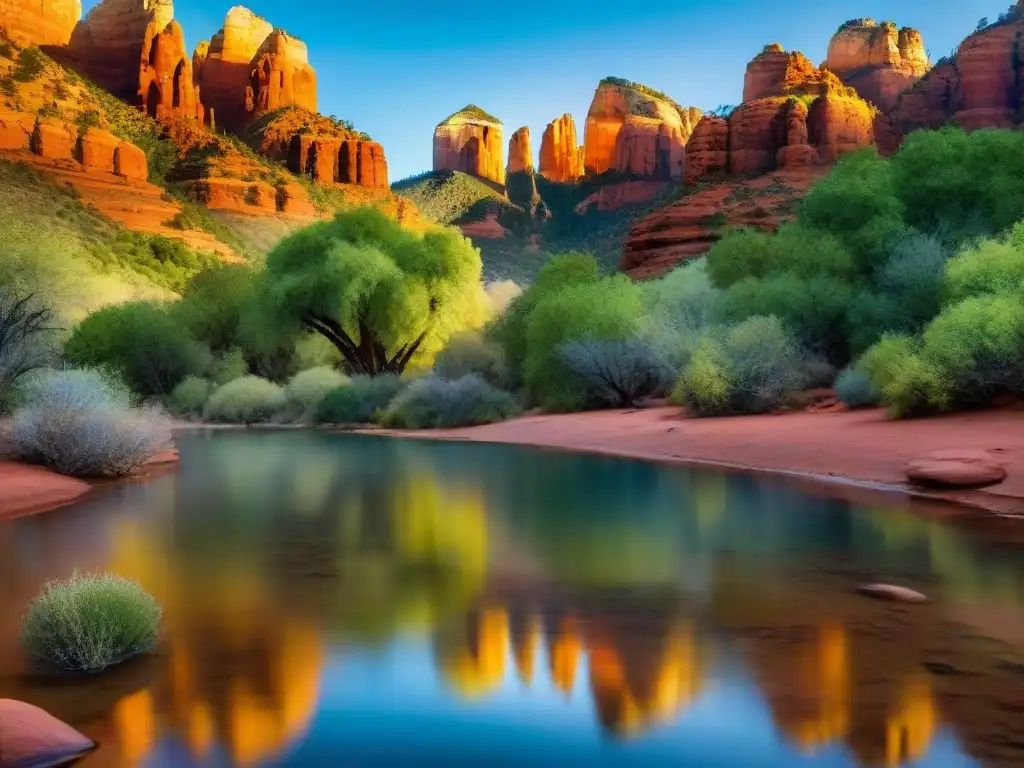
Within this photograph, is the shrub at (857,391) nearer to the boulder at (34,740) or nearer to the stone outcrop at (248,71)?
the boulder at (34,740)

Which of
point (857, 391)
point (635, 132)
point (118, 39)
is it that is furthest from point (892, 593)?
point (635, 132)

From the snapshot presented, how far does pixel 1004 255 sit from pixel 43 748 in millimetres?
18841

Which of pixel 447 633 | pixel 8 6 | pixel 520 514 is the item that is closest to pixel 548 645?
pixel 447 633

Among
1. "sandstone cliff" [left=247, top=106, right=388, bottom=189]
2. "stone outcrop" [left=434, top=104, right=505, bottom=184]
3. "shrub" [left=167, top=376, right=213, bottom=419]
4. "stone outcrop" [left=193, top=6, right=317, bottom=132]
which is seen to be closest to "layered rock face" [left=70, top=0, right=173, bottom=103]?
"stone outcrop" [left=193, top=6, right=317, bottom=132]

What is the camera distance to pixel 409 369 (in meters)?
40.8

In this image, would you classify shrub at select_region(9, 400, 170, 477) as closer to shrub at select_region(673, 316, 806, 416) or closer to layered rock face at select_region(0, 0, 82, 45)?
shrub at select_region(673, 316, 806, 416)

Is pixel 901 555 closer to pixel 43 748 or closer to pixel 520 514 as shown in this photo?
pixel 520 514

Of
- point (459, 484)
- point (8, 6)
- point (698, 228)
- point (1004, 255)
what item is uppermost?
point (8, 6)

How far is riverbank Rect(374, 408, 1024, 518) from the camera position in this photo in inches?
536

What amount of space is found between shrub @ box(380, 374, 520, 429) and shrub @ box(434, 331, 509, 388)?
10.1ft

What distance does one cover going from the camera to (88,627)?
19.7 ft

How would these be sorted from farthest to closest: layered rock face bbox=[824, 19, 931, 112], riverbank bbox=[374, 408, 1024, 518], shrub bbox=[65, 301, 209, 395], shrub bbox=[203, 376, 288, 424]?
1. layered rock face bbox=[824, 19, 931, 112]
2. shrub bbox=[65, 301, 209, 395]
3. shrub bbox=[203, 376, 288, 424]
4. riverbank bbox=[374, 408, 1024, 518]

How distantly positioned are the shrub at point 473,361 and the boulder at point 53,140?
162ft

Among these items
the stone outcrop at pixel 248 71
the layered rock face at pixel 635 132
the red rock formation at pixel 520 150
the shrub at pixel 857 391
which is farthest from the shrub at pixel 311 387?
the red rock formation at pixel 520 150
